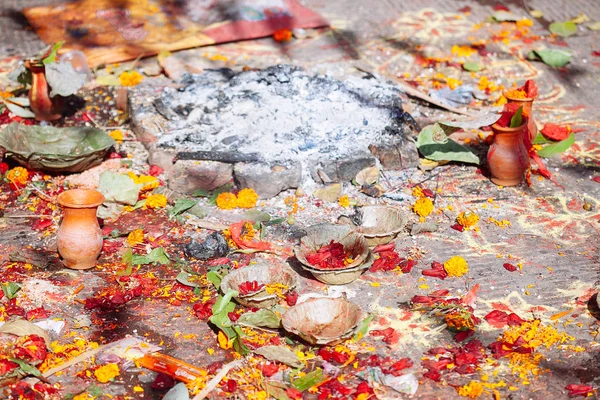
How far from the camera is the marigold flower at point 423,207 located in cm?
541

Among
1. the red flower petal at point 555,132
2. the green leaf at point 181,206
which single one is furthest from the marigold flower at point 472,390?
the red flower petal at point 555,132

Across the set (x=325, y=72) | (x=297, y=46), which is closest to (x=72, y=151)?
(x=325, y=72)

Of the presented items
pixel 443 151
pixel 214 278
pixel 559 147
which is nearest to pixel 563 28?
pixel 559 147

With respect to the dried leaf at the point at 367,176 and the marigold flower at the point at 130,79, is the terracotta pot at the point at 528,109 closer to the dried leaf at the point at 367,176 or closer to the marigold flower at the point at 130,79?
the dried leaf at the point at 367,176

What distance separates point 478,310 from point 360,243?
0.75 m

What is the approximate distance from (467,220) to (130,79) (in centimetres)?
318

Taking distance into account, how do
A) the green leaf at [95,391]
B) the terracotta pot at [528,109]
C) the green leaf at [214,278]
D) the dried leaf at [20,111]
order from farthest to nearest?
the dried leaf at [20,111], the terracotta pot at [528,109], the green leaf at [214,278], the green leaf at [95,391]

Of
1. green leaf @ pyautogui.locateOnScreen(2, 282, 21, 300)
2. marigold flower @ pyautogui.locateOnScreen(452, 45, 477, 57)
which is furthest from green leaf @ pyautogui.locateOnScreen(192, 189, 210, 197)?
marigold flower @ pyautogui.locateOnScreen(452, 45, 477, 57)

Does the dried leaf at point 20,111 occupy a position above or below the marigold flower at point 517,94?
below

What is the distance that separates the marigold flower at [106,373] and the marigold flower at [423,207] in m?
2.25

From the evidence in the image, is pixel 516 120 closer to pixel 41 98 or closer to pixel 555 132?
→ pixel 555 132

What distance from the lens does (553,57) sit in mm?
7516

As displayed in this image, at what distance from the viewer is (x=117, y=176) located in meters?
5.61

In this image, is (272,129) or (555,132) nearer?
(272,129)
